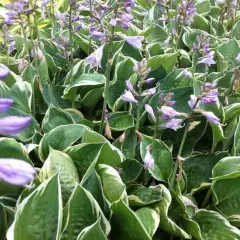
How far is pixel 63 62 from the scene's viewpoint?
254 cm

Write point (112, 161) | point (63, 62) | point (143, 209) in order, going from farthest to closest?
point (63, 62) < point (112, 161) < point (143, 209)

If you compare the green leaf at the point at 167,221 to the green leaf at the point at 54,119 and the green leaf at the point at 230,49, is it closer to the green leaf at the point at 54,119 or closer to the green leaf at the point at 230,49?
the green leaf at the point at 54,119

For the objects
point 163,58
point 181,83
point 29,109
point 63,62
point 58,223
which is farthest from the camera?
point 63,62

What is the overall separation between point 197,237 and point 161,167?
13.3 inches

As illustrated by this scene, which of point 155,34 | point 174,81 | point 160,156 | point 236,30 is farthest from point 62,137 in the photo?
point 236,30

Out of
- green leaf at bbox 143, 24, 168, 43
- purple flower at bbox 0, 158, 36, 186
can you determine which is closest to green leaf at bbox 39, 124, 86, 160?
purple flower at bbox 0, 158, 36, 186

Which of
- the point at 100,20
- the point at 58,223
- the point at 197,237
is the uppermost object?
the point at 100,20

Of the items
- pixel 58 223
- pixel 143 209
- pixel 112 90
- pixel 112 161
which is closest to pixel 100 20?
pixel 112 90

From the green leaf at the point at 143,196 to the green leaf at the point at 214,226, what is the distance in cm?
19

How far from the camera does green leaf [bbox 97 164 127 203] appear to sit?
1.50m

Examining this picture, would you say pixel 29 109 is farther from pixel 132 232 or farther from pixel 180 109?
pixel 132 232

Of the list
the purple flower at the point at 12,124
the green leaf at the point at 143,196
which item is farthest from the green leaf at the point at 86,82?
the purple flower at the point at 12,124

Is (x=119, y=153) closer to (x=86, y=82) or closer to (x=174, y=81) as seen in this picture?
(x=86, y=82)

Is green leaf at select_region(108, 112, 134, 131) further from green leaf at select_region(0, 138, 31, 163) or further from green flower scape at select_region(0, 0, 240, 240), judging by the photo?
green leaf at select_region(0, 138, 31, 163)
